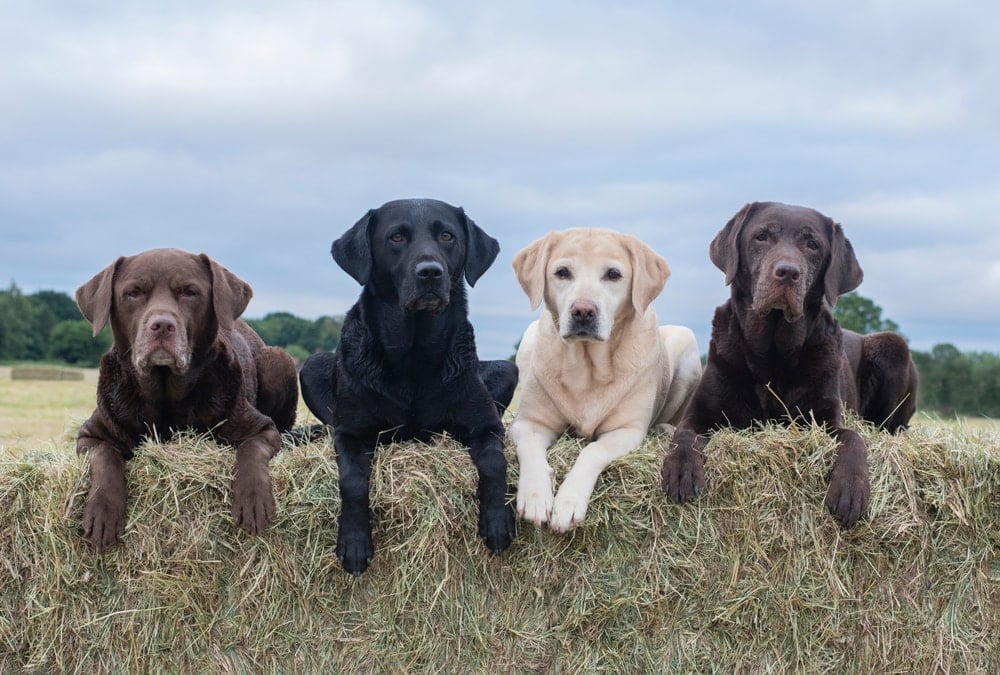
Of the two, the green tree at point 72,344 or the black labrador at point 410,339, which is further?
the green tree at point 72,344

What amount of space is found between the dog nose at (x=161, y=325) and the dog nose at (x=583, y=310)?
1761 millimetres

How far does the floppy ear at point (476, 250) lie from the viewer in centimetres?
429

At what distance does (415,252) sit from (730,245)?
5.35ft

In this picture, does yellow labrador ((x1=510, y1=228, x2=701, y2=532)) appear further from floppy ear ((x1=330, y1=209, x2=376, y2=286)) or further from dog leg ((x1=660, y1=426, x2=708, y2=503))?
floppy ear ((x1=330, y1=209, x2=376, y2=286))

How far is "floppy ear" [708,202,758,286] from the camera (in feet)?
14.8

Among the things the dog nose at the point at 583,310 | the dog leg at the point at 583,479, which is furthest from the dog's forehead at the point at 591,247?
the dog leg at the point at 583,479

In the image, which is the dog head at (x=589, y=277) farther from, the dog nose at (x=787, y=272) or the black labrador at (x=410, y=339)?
the dog nose at (x=787, y=272)

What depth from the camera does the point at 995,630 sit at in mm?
4238

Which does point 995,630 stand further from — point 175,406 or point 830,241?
→ point 175,406

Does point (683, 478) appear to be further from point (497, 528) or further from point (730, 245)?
point (730, 245)

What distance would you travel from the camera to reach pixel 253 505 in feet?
12.5

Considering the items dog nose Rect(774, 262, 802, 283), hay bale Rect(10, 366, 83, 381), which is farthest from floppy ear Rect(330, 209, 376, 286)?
hay bale Rect(10, 366, 83, 381)

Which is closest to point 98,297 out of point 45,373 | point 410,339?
point 410,339

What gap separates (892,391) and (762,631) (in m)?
2.19
